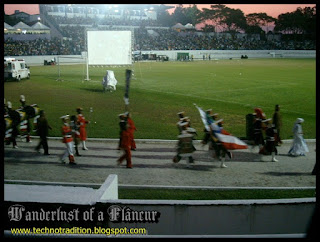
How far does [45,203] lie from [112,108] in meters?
13.4

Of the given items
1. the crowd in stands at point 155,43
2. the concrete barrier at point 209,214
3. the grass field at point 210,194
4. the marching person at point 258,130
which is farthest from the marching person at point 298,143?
the crowd in stands at point 155,43

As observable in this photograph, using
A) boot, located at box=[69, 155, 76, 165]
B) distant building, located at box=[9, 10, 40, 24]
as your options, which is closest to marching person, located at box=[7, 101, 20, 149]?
boot, located at box=[69, 155, 76, 165]

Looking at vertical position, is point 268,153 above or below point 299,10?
below

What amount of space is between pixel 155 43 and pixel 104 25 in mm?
16035

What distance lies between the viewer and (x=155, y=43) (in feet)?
223

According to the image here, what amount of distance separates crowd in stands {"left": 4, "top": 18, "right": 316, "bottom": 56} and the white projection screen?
27.4 m

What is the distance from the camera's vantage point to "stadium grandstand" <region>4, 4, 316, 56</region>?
5472cm

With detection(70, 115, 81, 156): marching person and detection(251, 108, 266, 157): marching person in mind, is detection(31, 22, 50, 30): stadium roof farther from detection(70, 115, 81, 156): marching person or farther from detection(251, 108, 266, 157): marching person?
detection(251, 108, 266, 157): marching person

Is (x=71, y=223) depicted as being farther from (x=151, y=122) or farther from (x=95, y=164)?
(x=151, y=122)

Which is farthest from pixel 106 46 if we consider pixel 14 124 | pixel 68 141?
pixel 68 141

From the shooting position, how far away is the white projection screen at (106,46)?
85.2 feet

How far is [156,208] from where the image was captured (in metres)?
6.04

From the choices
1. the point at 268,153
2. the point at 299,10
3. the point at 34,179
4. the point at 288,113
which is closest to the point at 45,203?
the point at 34,179

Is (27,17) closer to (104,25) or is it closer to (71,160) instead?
(104,25)
